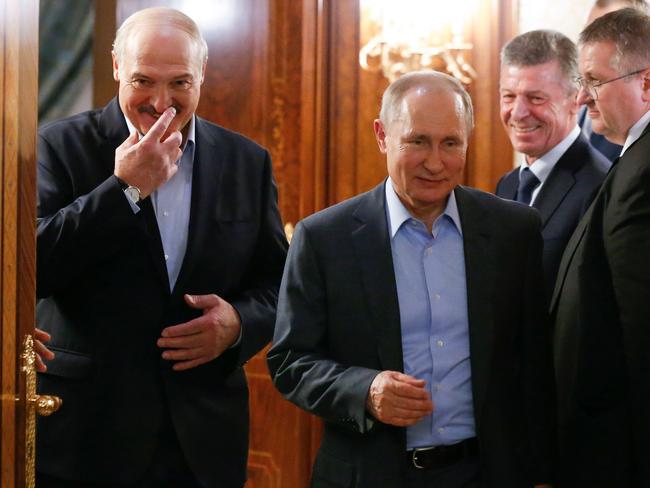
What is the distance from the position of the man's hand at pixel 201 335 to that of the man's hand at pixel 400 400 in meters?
0.52

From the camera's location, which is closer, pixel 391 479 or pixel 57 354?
pixel 391 479

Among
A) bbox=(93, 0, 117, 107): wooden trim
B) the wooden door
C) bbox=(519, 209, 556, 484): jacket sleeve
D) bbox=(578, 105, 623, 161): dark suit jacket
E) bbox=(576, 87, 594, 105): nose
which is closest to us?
the wooden door

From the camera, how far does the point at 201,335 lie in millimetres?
2441

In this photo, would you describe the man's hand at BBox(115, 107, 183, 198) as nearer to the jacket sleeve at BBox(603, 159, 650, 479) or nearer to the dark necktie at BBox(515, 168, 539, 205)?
the jacket sleeve at BBox(603, 159, 650, 479)

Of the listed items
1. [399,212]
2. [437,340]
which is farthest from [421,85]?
[437,340]

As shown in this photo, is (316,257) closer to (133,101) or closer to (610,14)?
(133,101)

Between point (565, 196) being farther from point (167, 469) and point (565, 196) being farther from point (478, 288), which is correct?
point (167, 469)

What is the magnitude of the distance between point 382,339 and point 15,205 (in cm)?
81

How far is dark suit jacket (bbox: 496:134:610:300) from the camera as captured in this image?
9.34 ft

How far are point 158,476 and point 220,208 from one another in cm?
66

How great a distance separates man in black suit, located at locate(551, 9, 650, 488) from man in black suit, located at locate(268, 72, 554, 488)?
0.15m

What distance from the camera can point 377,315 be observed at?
2193 mm

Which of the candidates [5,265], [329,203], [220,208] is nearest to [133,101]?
[220,208]

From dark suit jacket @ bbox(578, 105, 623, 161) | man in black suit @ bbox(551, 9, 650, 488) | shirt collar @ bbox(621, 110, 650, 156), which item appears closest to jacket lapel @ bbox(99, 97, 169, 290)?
man in black suit @ bbox(551, 9, 650, 488)
